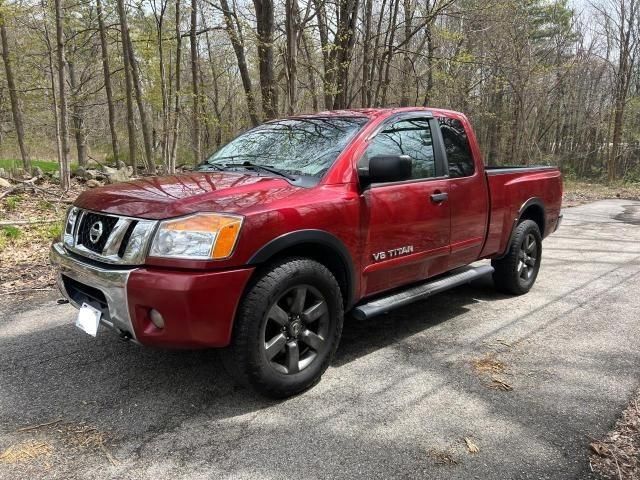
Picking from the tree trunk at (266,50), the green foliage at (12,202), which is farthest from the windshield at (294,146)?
the tree trunk at (266,50)

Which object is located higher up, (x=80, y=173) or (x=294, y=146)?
(x=294, y=146)

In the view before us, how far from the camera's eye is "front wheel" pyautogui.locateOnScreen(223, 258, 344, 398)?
273cm

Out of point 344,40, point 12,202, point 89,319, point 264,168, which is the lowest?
point 89,319

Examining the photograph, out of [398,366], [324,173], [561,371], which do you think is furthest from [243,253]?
[561,371]

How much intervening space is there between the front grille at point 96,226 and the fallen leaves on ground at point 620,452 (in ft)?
9.39

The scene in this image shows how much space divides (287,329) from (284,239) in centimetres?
58

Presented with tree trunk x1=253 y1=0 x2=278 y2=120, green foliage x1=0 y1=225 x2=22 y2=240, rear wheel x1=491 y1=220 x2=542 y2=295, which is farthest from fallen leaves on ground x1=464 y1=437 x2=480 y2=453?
tree trunk x1=253 y1=0 x2=278 y2=120

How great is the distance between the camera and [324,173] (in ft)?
10.7

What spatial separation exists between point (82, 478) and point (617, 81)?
26.5 metres

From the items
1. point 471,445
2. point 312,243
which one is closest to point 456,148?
point 312,243

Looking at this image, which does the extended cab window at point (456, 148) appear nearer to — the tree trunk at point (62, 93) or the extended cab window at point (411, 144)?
the extended cab window at point (411, 144)

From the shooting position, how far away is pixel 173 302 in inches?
98.8

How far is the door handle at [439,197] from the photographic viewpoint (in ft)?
12.7

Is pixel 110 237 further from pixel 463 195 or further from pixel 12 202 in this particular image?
pixel 12 202
